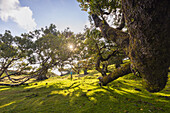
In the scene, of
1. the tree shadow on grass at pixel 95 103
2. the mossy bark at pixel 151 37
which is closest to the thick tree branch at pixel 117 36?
the mossy bark at pixel 151 37

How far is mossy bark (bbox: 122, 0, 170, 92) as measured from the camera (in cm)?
236

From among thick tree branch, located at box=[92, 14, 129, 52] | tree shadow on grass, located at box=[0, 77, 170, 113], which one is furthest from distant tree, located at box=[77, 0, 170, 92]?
tree shadow on grass, located at box=[0, 77, 170, 113]

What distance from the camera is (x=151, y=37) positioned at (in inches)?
105

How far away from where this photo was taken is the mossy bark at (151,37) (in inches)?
93.0

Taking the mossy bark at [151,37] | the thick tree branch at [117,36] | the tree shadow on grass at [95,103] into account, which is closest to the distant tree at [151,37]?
the mossy bark at [151,37]

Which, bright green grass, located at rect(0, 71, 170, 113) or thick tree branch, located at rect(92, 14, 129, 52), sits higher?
thick tree branch, located at rect(92, 14, 129, 52)

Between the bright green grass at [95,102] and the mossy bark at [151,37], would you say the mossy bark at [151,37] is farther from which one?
the bright green grass at [95,102]

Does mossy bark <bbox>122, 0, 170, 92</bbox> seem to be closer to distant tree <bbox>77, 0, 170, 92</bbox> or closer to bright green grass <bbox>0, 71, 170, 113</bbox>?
distant tree <bbox>77, 0, 170, 92</bbox>

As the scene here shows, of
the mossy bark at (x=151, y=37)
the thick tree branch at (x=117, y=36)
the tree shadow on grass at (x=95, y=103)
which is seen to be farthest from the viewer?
the thick tree branch at (x=117, y=36)

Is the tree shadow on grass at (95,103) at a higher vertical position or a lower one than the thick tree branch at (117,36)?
lower

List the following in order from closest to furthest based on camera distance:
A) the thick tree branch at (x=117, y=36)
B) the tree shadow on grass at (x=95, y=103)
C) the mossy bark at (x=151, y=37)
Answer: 1. the mossy bark at (x=151, y=37)
2. the tree shadow on grass at (x=95, y=103)
3. the thick tree branch at (x=117, y=36)

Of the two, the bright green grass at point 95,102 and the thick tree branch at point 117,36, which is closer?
the bright green grass at point 95,102

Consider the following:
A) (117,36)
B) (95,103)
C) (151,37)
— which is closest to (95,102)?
(95,103)

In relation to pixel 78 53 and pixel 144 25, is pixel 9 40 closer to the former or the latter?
pixel 78 53
